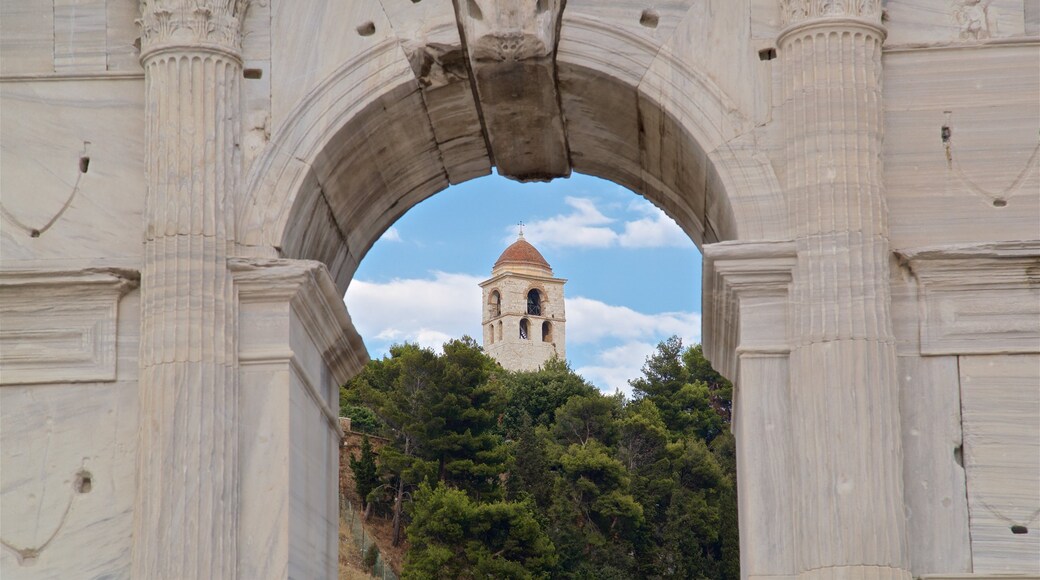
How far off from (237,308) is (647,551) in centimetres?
4880

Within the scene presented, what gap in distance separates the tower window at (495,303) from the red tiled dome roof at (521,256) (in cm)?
243

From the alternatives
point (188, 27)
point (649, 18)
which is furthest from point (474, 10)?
point (188, 27)

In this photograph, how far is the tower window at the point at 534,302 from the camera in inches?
4884

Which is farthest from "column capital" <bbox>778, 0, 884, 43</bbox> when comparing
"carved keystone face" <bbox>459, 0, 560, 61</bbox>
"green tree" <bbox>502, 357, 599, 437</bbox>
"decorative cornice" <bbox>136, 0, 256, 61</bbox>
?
"green tree" <bbox>502, 357, 599, 437</bbox>

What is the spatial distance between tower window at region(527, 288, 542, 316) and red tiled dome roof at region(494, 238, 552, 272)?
2393 millimetres

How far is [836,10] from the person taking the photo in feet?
37.4

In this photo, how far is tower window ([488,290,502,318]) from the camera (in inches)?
4929

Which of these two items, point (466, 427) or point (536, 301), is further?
point (536, 301)

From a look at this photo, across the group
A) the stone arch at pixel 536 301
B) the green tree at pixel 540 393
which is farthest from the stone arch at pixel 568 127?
the stone arch at pixel 536 301

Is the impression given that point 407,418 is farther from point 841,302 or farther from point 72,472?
point 841,302

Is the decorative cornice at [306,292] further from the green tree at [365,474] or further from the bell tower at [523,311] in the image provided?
the bell tower at [523,311]

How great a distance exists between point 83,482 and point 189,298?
5.05ft

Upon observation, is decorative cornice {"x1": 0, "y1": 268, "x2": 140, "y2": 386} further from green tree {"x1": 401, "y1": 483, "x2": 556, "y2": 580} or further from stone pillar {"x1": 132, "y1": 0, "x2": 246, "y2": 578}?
green tree {"x1": 401, "y1": 483, "x2": 556, "y2": 580}

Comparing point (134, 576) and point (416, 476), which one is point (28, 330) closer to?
point (134, 576)
